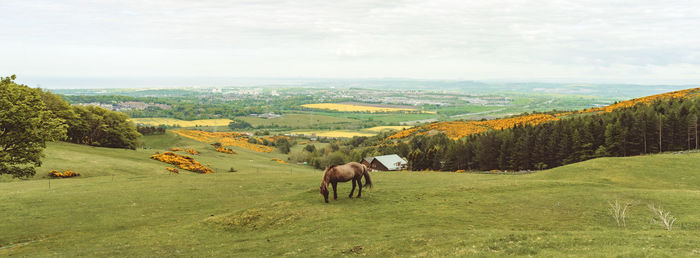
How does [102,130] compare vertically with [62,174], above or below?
above

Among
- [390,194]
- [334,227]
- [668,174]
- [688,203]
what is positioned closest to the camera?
[334,227]

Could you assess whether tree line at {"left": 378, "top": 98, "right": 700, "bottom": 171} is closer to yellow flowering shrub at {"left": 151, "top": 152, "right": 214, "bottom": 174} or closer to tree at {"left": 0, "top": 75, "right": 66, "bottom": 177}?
yellow flowering shrub at {"left": 151, "top": 152, "right": 214, "bottom": 174}

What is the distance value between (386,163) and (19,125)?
77638mm

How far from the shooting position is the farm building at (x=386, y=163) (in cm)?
9312

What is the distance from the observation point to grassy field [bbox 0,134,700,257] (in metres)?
15.9

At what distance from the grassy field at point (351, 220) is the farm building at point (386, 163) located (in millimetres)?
53794

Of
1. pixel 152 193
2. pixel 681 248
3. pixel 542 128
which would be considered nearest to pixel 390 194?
pixel 681 248

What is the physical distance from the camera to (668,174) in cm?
3997

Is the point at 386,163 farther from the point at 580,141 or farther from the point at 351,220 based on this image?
the point at 351,220

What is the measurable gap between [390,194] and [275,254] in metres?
13.4

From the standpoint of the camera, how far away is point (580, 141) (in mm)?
74688

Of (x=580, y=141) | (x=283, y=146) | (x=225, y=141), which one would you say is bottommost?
(x=283, y=146)

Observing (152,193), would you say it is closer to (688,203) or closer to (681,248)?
(681,248)

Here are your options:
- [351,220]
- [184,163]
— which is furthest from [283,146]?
[351,220]
